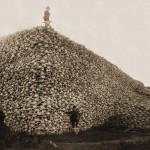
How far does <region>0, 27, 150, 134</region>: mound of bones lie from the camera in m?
29.8

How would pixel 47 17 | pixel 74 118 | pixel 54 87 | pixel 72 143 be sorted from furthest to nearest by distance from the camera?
pixel 47 17, pixel 54 87, pixel 74 118, pixel 72 143

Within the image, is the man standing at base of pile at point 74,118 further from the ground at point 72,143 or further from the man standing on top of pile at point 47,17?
the man standing on top of pile at point 47,17

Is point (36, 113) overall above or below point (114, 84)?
below

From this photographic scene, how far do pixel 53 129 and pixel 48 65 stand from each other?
597 centimetres

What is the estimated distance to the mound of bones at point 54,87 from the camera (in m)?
29.8

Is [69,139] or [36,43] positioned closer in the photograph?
[69,139]

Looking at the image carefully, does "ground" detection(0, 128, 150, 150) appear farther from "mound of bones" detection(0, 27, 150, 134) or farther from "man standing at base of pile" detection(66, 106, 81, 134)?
"mound of bones" detection(0, 27, 150, 134)

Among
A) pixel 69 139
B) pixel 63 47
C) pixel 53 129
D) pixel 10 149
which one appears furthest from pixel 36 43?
pixel 10 149

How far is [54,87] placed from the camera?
31391 mm

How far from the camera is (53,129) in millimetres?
28969

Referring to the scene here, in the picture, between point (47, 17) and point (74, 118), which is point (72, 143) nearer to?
point (74, 118)

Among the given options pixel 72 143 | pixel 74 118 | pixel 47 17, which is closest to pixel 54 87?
pixel 74 118

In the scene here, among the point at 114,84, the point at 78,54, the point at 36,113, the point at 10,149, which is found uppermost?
the point at 78,54

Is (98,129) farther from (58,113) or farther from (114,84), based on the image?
(114,84)
